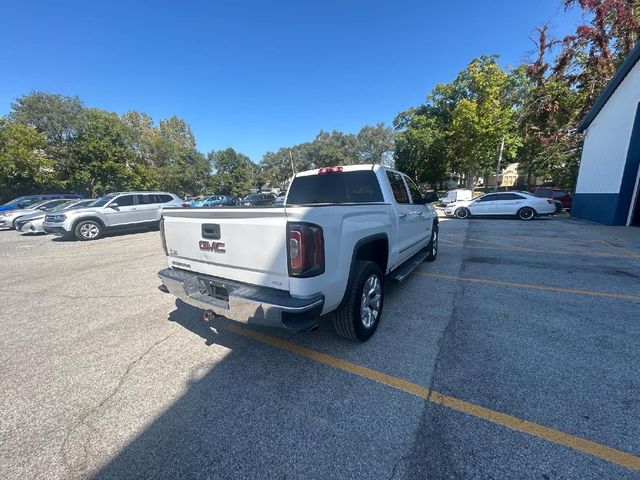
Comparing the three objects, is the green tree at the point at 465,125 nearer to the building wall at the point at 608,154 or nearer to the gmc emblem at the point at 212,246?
the building wall at the point at 608,154

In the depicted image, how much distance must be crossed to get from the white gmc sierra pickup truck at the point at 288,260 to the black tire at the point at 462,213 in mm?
13718

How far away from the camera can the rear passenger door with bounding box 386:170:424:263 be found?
13.2 ft

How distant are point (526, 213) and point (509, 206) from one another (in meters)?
0.90

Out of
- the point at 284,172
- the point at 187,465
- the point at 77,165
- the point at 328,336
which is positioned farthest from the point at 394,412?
the point at 284,172

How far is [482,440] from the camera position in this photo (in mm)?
1865

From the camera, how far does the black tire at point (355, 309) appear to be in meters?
2.80

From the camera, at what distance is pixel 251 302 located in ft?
7.57

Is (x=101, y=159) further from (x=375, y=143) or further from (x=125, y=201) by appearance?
(x=375, y=143)

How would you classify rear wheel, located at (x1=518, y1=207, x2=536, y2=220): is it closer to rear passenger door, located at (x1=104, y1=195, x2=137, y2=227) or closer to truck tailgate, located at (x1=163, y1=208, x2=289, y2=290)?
truck tailgate, located at (x1=163, y1=208, x2=289, y2=290)

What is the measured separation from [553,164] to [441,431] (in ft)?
95.5

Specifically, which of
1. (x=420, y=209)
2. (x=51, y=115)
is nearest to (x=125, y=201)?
(x=420, y=209)

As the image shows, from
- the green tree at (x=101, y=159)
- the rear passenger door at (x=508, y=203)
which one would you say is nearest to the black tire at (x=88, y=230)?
the rear passenger door at (x=508, y=203)

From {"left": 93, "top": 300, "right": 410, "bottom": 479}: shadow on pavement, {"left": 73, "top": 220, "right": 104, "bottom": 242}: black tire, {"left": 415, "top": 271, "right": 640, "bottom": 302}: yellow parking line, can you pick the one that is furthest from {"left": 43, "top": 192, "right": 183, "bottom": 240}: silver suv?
{"left": 415, "top": 271, "right": 640, "bottom": 302}: yellow parking line

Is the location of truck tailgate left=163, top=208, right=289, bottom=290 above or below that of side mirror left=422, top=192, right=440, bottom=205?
below
